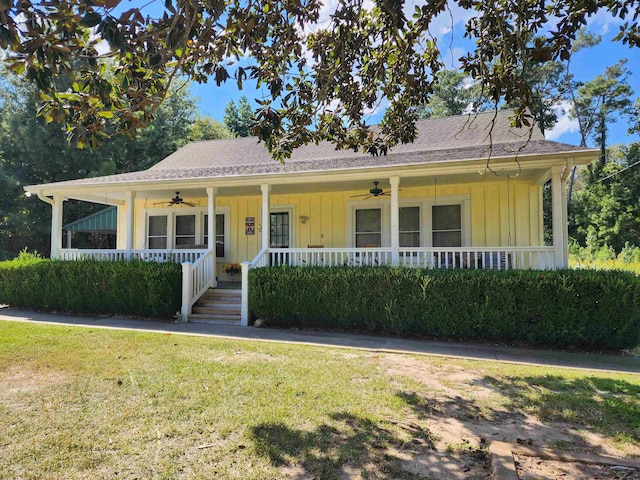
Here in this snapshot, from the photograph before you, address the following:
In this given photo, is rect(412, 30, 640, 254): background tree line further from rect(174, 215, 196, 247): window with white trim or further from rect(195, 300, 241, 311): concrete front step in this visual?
rect(195, 300, 241, 311): concrete front step

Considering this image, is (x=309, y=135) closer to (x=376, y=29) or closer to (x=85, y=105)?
(x=376, y=29)

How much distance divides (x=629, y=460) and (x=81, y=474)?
12.1 ft

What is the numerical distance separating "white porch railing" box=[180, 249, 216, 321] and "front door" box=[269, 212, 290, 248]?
7.39 feet

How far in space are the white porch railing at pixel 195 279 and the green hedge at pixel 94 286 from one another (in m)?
0.24

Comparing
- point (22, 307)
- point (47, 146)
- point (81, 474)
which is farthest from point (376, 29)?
point (47, 146)

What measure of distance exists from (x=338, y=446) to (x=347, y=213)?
27.3ft

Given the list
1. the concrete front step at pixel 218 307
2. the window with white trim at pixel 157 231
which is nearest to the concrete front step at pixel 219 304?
the concrete front step at pixel 218 307

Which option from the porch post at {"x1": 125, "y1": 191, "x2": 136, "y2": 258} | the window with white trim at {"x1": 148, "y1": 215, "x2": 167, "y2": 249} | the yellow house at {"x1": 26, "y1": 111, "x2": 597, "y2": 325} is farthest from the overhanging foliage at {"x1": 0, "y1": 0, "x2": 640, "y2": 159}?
the window with white trim at {"x1": 148, "y1": 215, "x2": 167, "y2": 249}

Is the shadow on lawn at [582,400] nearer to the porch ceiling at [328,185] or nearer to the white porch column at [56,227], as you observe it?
the porch ceiling at [328,185]

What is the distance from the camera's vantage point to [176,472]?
2.58m

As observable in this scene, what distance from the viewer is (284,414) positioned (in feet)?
11.5

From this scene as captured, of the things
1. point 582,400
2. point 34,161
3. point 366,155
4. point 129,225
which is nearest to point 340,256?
point 366,155

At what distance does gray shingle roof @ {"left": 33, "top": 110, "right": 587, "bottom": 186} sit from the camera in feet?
28.3

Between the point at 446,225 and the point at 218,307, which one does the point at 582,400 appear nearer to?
the point at 446,225
